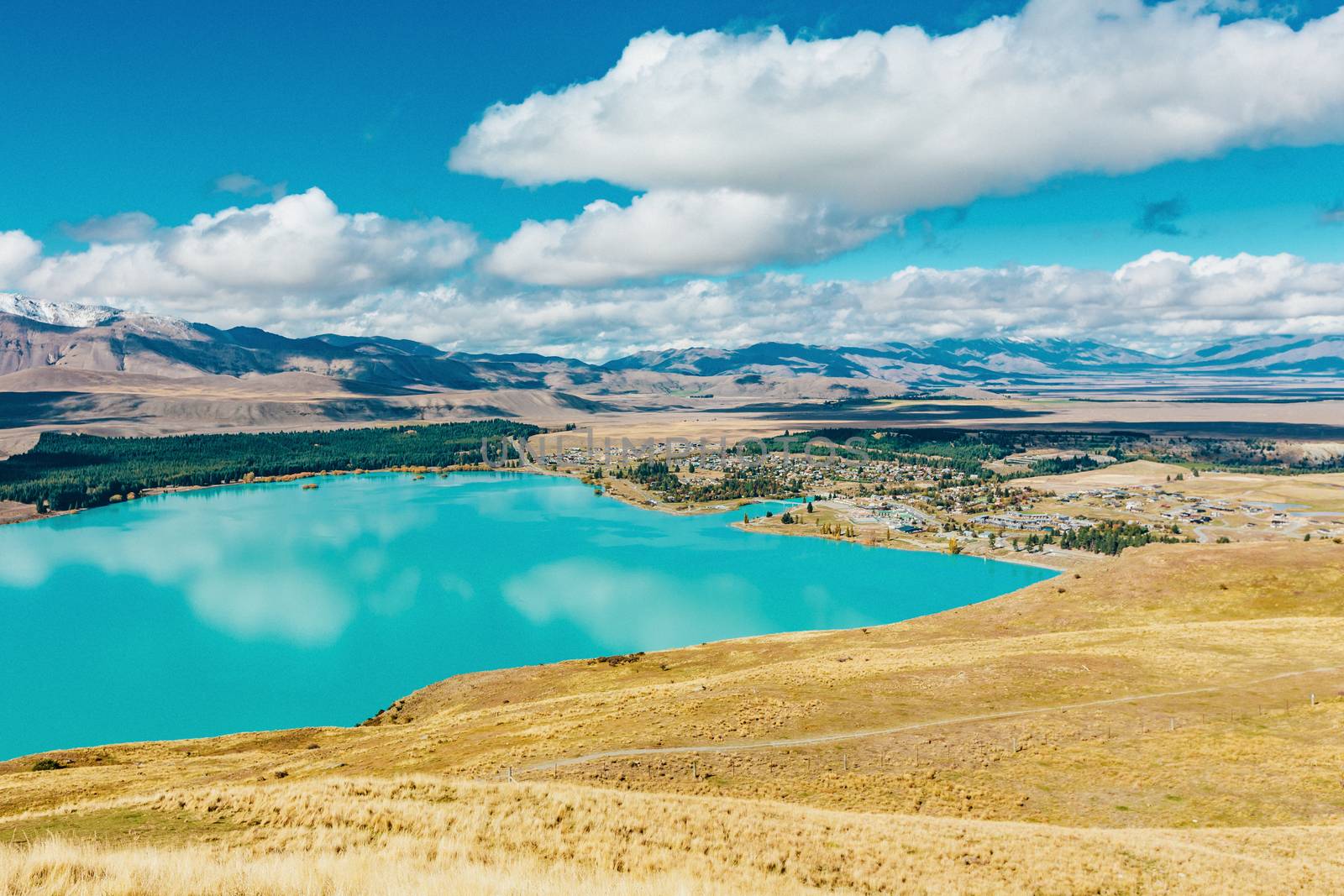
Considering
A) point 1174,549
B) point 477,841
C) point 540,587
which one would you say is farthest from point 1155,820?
point 540,587

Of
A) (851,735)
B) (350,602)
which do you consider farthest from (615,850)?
(350,602)

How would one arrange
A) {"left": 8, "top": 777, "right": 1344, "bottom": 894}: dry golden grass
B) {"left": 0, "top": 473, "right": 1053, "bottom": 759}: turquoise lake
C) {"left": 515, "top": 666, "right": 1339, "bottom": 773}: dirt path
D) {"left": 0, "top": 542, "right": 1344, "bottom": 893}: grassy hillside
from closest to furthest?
{"left": 8, "top": 777, "right": 1344, "bottom": 894}: dry golden grass → {"left": 0, "top": 542, "right": 1344, "bottom": 893}: grassy hillside → {"left": 515, "top": 666, "right": 1339, "bottom": 773}: dirt path → {"left": 0, "top": 473, "right": 1053, "bottom": 759}: turquoise lake

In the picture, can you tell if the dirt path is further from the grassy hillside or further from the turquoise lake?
the turquoise lake

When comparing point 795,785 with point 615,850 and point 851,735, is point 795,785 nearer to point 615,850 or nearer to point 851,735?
point 851,735

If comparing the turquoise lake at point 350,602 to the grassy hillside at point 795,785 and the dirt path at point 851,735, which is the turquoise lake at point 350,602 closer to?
the grassy hillside at point 795,785

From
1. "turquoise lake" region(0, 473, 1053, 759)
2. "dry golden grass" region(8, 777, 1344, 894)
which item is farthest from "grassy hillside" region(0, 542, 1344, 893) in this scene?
"turquoise lake" region(0, 473, 1053, 759)
